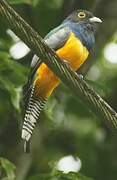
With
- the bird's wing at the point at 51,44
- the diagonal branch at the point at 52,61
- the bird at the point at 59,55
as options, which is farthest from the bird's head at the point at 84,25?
the diagonal branch at the point at 52,61

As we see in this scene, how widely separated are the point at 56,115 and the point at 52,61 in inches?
135

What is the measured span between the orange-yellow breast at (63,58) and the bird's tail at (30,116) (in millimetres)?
106

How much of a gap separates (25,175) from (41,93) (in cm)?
121

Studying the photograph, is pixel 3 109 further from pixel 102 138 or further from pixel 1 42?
pixel 102 138

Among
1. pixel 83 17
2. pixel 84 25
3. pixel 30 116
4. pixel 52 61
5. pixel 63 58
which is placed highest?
pixel 83 17

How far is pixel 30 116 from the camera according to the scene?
5.98m

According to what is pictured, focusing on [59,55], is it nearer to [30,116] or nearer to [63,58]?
[63,58]

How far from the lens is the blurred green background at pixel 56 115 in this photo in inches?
262

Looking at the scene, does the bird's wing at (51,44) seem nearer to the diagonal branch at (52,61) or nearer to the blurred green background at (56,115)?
the blurred green background at (56,115)

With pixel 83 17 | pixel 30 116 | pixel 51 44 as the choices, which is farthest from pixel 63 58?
pixel 83 17

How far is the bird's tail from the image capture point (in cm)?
582

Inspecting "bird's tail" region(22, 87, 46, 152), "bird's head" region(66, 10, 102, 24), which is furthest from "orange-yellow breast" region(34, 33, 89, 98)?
"bird's head" region(66, 10, 102, 24)

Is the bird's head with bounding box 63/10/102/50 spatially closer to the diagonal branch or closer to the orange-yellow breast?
the orange-yellow breast

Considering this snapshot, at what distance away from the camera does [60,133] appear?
8.88 m
